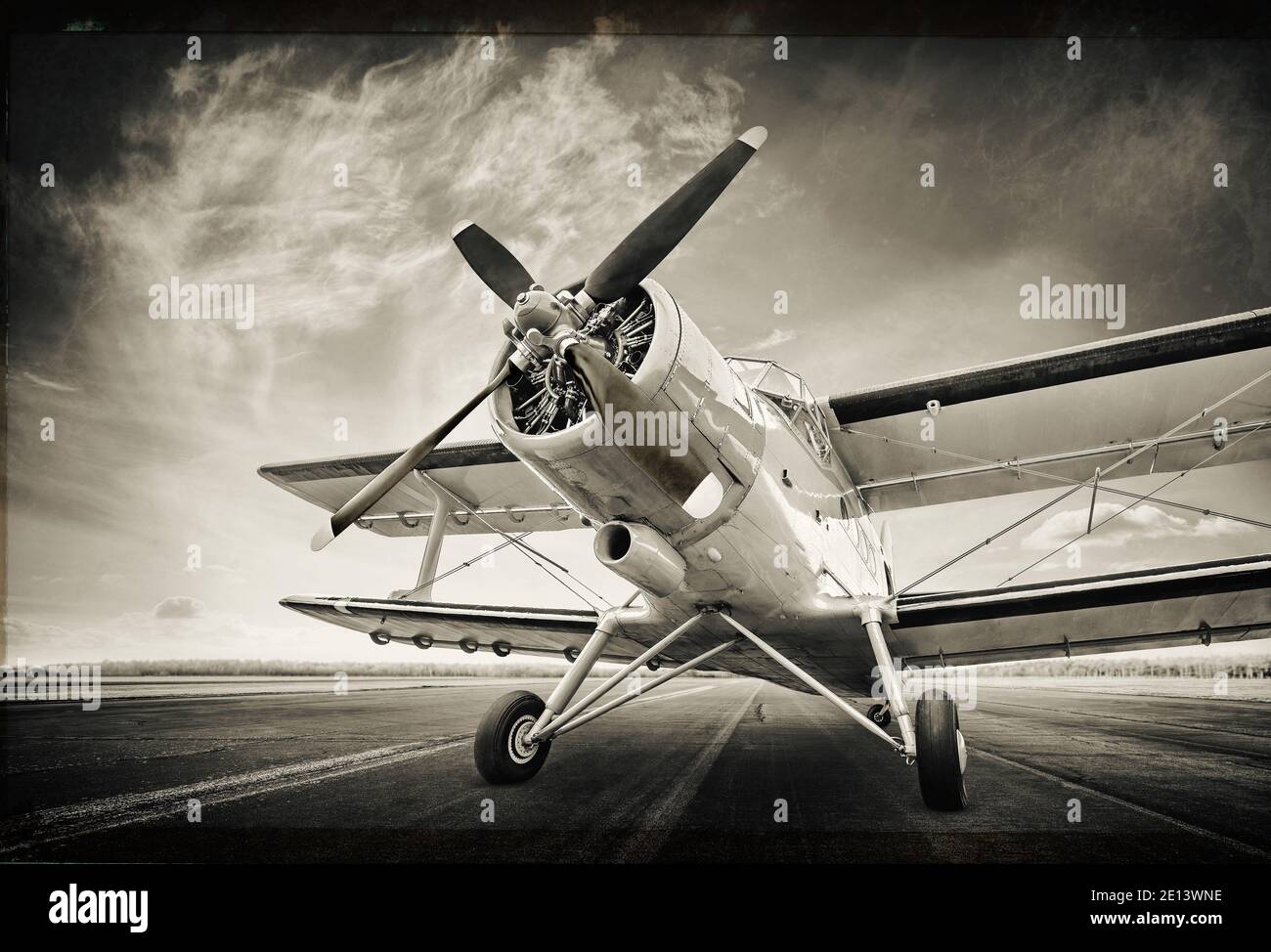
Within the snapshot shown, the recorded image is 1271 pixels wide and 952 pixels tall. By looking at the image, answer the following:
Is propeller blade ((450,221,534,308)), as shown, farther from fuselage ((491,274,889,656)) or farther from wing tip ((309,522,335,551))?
wing tip ((309,522,335,551))

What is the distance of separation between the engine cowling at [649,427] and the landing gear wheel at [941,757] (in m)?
1.88

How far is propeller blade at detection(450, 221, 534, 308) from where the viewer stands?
3572mm

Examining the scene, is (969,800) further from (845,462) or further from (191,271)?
(191,271)

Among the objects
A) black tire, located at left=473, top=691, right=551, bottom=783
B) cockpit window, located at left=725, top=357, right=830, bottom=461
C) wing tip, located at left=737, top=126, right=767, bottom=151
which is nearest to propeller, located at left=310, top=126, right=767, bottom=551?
wing tip, located at left=737, top=126, right=767, bottom=151

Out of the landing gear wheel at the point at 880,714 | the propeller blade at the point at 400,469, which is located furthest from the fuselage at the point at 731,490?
the landing gear wheel at the point at 880,714

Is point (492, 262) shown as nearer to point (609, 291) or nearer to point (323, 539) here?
point (609, 291)

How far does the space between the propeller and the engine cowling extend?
0.08 metres

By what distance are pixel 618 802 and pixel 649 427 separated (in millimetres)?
2654

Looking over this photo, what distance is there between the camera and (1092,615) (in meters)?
4.89

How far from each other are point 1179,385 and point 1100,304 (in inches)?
48.1

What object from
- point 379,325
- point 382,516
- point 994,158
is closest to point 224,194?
point 379,325

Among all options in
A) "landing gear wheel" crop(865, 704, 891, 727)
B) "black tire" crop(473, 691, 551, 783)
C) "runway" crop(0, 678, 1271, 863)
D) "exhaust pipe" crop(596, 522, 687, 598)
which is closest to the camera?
"runway" crop(0, 678, 1271, 863)
